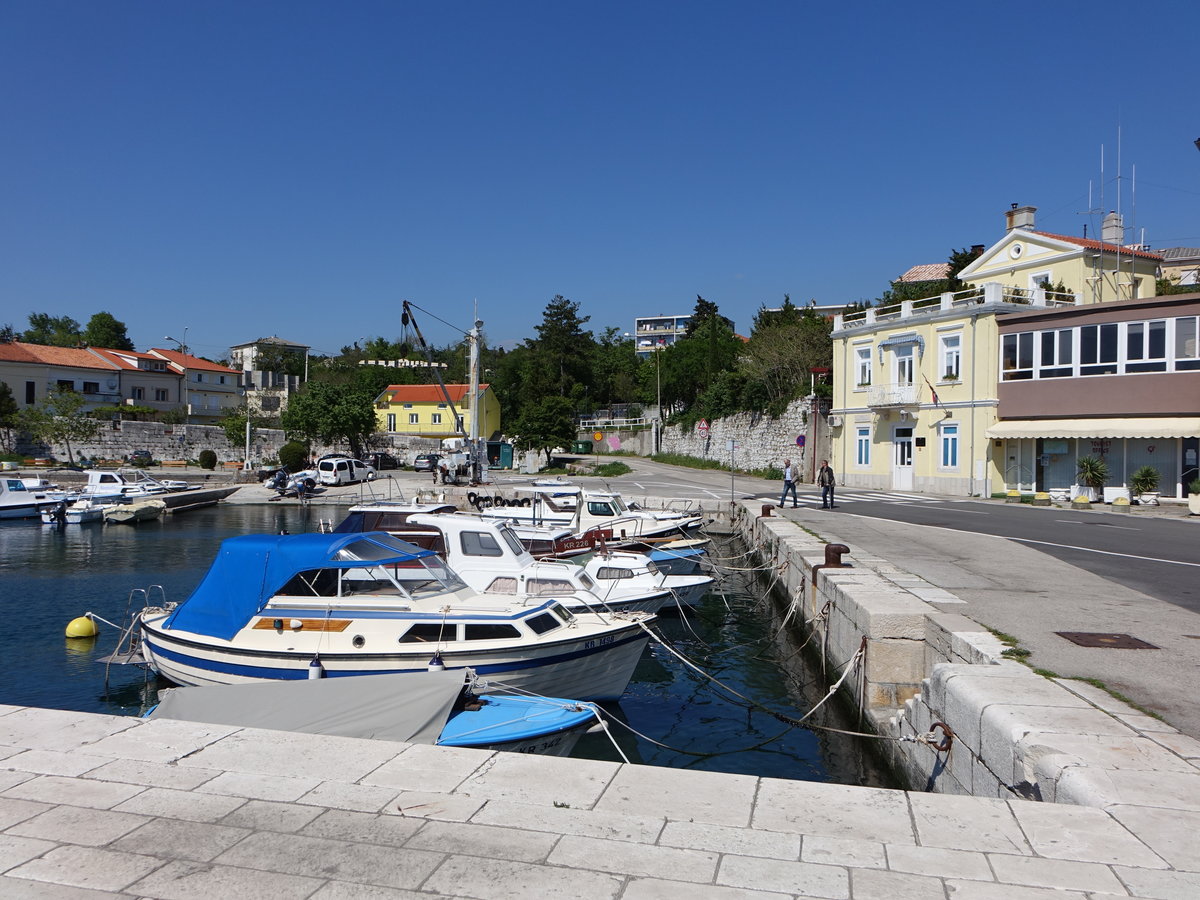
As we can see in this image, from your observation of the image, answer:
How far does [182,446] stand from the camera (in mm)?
67375

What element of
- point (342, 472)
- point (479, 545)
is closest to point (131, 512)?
point (342, 472)

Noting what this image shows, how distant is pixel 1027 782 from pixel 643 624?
742cm

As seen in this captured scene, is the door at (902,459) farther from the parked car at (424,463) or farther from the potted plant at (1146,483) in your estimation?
the parked car at (424,463)

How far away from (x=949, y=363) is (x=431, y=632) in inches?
1237

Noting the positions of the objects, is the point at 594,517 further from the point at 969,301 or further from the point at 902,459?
the point at 969,301

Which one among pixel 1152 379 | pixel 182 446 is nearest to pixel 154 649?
pixel 1152 379

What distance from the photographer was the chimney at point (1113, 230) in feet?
133

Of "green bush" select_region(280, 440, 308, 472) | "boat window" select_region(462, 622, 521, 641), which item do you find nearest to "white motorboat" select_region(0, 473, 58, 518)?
"green bush" select_region(280, 440, 308, 472)

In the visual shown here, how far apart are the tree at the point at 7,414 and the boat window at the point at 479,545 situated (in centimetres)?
6048

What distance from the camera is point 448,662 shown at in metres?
11.0

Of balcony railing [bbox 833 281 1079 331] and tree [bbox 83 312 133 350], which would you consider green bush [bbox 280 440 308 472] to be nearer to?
balcony railing [bbox 833 281 1079 331]

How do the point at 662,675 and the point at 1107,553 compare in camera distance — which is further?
the point at 1107,553

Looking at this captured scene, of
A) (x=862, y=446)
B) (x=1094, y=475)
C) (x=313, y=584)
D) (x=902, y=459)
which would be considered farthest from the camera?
(x=862, y=446)

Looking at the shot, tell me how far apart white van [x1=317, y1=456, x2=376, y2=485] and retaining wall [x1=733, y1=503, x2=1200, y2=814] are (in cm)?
4156
